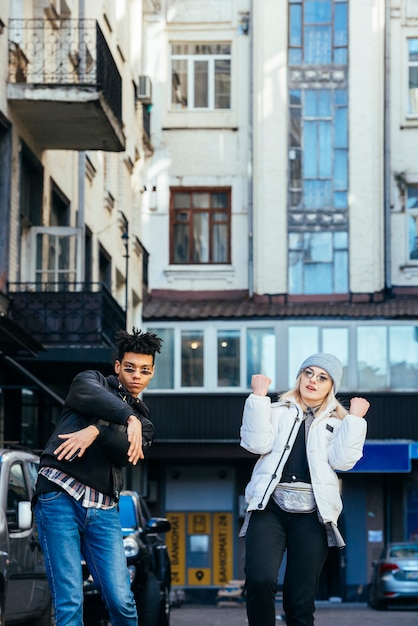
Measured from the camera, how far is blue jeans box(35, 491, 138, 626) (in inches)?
286

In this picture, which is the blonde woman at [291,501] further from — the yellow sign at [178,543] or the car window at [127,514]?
the yellow sign at [178,543]

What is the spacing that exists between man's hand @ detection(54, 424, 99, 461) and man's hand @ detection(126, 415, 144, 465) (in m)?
0.16

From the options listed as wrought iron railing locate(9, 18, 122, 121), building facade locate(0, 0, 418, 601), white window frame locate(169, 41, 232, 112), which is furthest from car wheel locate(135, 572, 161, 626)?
white window frame locate(169, 41, 232, 112)

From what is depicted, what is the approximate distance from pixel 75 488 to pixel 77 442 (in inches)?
9.7

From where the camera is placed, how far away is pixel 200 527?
130 ft

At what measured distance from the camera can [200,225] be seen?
136 feet

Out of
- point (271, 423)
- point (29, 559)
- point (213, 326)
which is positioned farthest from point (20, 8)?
point (213, 326)

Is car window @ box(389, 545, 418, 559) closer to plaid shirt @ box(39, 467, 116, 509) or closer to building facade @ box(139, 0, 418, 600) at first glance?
building facade @ box(139, 0, 418, 600)

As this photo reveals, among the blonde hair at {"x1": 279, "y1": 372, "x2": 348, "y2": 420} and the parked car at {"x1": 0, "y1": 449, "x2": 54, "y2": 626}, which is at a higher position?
the blonde hair at {"x1": 279, "y1": 372, "x2": 348, "y2": 420}

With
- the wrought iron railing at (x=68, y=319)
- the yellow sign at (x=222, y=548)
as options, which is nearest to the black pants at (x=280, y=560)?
the wrought iron railing at (x=68, y=319)

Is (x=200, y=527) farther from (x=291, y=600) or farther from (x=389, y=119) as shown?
(x=291, y=600)

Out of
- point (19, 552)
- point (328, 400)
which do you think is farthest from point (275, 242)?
point (328, 400)

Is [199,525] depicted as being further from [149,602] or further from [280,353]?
[149,602]

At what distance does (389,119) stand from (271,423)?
33.5 m
